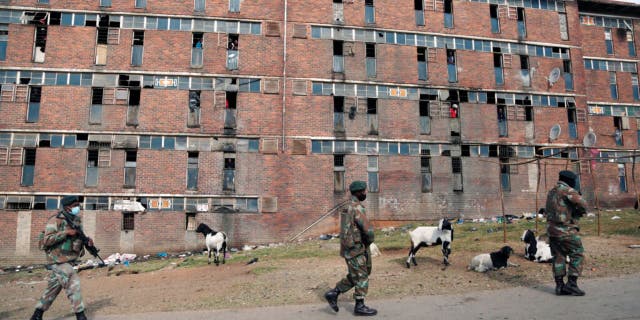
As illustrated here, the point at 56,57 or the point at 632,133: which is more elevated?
the point at 56,57

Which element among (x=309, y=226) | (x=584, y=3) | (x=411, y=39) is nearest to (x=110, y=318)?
(x=309, y=226)

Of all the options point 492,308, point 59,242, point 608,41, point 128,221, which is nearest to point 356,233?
point 492,308

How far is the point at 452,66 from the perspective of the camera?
84.4 feet

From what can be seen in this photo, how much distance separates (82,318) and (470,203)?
21.3m

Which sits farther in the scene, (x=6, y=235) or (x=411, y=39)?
(x=411, y=39)

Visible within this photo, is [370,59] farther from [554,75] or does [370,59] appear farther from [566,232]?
[566,232]

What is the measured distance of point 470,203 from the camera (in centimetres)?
2431

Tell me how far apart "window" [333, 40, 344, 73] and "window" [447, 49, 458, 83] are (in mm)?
6583

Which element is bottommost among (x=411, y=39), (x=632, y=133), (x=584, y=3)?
(x=632, y=133)

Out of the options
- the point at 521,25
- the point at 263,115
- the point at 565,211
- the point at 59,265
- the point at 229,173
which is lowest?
the point at 59,265

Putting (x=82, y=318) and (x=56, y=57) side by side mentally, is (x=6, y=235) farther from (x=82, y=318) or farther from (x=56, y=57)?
(x=82, y=318)

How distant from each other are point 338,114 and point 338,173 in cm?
331

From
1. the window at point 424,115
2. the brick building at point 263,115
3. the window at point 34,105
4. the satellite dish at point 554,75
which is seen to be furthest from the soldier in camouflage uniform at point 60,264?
the satellite dish at point 554,75

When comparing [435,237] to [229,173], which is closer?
[435,237]
